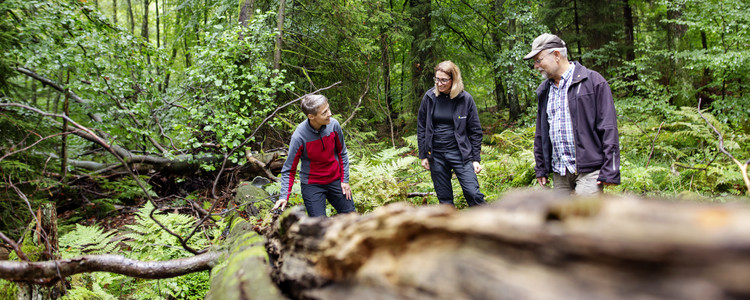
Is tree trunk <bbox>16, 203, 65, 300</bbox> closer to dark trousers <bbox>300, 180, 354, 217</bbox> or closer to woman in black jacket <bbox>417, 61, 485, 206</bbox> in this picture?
dark trousers <bbox>300, 180, 354, 217</bbox>

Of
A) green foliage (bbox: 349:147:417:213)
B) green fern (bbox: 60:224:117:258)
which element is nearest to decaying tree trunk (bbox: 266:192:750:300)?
green foliage (bbox: 349:147:417:213)

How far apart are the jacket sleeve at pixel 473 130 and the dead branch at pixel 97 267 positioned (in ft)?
10.2

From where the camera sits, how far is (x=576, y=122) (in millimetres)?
3291

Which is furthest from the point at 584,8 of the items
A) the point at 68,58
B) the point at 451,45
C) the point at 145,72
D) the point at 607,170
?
the point at 68,58

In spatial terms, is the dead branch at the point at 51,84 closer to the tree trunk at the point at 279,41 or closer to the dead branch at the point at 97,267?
the tree trunk at the point at 279,41

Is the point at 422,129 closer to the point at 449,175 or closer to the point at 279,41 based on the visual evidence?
the point at 449,175

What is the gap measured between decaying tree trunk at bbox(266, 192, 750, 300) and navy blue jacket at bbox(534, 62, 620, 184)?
269 cm

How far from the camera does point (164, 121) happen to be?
866cm

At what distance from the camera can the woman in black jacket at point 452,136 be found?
4426mm

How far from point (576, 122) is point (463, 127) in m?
1.39

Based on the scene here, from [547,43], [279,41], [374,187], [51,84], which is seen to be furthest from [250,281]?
[51,84]

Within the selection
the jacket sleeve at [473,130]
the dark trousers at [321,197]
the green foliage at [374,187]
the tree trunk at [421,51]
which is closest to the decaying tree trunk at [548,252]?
the dark trousers at [321,197]

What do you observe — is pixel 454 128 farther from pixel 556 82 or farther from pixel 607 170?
pixel 607 170

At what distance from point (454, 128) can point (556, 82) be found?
1294mm
